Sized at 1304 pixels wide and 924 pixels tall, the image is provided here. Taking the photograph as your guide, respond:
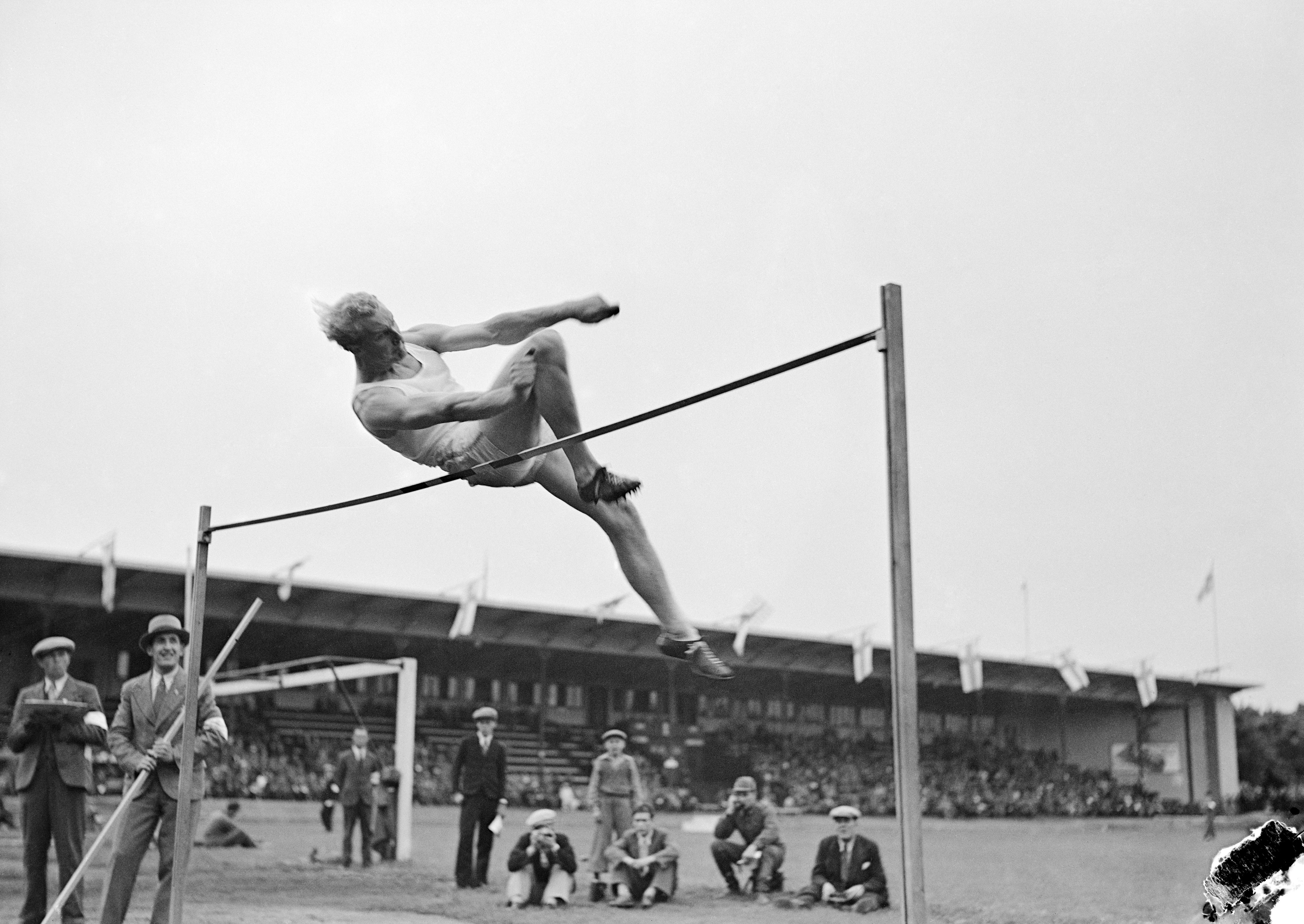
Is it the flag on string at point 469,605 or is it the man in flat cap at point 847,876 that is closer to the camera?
the man in flat cap at point 847,876

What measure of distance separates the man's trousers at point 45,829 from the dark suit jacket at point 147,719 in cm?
47

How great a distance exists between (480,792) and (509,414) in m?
6.55

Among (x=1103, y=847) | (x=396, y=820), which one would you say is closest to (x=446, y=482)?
(x=396, y=820)

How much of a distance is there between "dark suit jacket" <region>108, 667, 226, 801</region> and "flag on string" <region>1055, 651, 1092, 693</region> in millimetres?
23846

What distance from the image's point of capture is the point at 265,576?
22328mm

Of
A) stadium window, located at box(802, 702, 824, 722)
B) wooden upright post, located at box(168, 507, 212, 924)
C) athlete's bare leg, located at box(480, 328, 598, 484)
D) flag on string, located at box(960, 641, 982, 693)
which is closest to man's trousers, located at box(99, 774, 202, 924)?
wooden upright post, located at box(168, 507, 212, 924)

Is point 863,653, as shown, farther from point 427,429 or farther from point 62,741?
point 427,429

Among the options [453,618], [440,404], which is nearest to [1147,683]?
[453,618]

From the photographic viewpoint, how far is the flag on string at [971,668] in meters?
25.7

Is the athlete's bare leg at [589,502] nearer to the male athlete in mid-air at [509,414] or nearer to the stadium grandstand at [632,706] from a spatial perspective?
the male athlete in mid-air at [509,414]

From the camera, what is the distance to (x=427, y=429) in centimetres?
421

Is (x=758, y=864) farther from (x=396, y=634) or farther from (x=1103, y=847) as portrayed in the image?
(x=396, y=634)

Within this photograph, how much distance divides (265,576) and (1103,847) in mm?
13350

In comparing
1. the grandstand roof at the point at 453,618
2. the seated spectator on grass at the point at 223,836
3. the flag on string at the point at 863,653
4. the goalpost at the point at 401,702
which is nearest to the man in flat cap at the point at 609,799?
the goalpost at the point at 401,702
